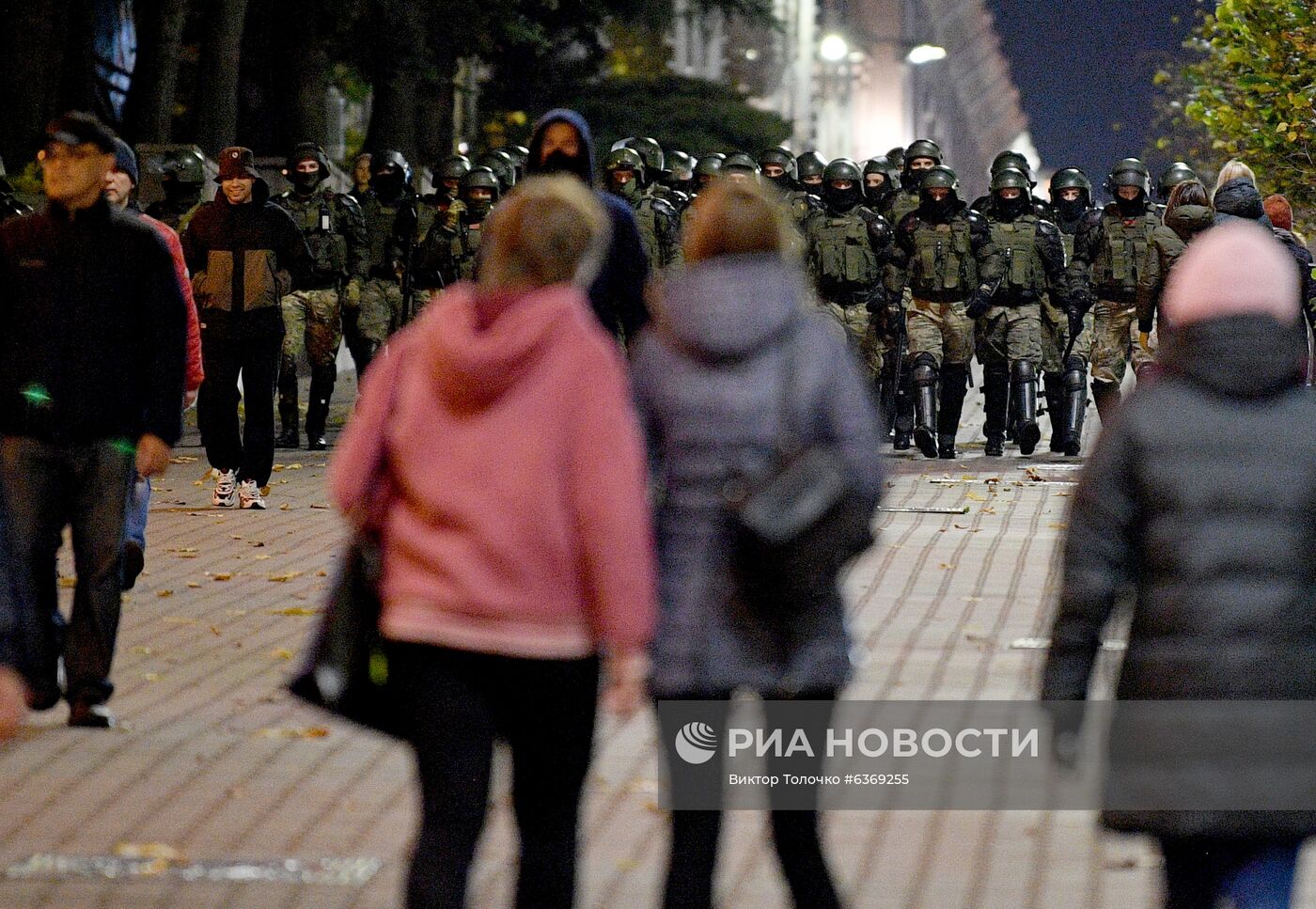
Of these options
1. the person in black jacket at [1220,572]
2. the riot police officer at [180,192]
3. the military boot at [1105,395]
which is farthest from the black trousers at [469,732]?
the military boot at [1105,395]

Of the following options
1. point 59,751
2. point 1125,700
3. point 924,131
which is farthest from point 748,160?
point 924,131

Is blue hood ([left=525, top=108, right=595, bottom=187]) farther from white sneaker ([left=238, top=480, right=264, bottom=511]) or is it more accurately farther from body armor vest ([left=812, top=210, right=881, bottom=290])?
body armor vest ([left=812, top=210, right=881, bottom=290])

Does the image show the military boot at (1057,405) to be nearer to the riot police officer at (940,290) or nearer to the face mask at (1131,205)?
the riot police officer at (940,290)

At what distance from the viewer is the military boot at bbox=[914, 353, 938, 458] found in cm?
1780

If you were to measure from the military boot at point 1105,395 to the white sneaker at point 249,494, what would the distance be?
599 centimetres

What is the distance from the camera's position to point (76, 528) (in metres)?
7.16

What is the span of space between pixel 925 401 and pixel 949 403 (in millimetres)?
230

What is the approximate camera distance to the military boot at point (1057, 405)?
18.0 meters

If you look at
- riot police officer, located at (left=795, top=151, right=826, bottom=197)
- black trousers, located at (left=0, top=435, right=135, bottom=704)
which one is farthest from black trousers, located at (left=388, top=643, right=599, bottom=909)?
riot police officer, located at (left=795, top=151, right=826, bottom=197)

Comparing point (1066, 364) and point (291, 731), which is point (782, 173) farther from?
point (291, 731)

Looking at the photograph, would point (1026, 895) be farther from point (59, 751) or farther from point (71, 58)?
point (71, 58)

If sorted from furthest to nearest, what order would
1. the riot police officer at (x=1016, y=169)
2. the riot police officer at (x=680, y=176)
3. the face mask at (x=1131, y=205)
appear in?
the riot police officer at (x=680, y=176) → the riot police officer at (x=1016, y=169) → the face mask at (x=1131, y=205)

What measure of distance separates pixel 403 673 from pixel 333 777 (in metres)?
2.56

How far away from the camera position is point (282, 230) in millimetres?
13344
